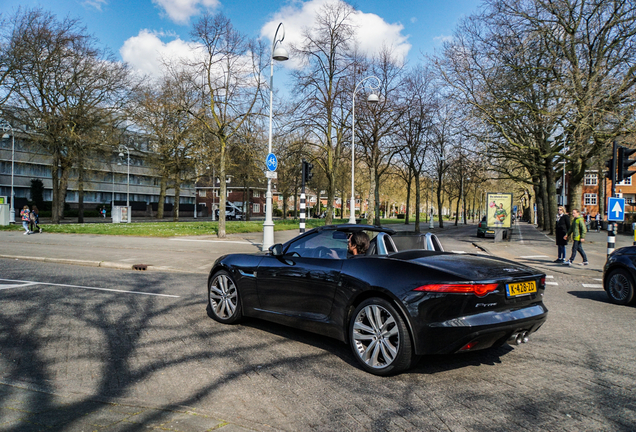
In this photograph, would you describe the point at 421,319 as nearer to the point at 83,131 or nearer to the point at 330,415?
the point at 330,415

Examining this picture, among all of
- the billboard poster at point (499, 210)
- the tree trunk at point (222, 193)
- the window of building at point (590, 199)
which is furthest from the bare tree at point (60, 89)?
the window of building at point (590, 199)

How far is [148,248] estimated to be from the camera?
1748 centimetres

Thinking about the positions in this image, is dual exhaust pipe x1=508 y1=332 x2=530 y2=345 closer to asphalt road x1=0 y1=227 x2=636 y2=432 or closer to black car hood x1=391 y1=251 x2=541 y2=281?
asphalt road x1=0 y1=227 x2=636 y2=432

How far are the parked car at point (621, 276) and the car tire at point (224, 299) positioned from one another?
6.85 meters

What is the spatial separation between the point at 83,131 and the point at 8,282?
2659 centimetres

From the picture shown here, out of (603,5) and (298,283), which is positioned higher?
(603,5)

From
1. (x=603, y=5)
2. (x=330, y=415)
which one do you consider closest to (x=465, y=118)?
(x=603, y=5)

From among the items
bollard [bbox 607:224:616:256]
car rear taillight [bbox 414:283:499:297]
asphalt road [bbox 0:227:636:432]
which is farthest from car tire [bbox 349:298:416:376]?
bollard [bbox 607:224:616:256]

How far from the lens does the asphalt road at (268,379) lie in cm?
312

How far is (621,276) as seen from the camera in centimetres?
809

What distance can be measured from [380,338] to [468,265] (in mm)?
1059

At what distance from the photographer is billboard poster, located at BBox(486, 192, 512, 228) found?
26.2m

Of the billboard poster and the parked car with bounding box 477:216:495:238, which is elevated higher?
the billboard poster

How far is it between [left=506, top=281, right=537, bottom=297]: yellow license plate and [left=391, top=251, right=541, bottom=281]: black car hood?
0.27 ft
